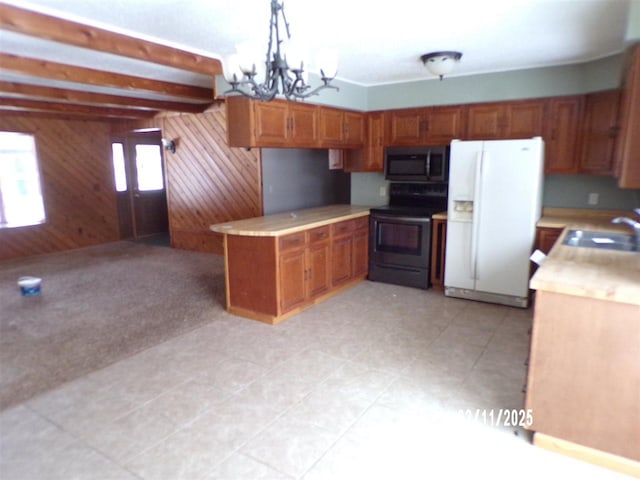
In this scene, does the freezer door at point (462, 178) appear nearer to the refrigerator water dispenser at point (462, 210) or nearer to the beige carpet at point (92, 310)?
the refrigerator water dispenser at point (462, 210)

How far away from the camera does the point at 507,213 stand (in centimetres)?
411

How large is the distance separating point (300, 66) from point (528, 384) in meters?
2.20

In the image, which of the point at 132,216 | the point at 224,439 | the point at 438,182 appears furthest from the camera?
the point at 132,216

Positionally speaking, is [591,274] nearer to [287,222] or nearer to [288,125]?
[287,222]

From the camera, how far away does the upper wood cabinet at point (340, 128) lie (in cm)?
473

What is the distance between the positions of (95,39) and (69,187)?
5.46 m

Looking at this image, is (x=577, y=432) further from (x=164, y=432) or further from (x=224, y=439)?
(x=164, y=432)

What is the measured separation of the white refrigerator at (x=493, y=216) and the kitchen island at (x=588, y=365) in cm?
189

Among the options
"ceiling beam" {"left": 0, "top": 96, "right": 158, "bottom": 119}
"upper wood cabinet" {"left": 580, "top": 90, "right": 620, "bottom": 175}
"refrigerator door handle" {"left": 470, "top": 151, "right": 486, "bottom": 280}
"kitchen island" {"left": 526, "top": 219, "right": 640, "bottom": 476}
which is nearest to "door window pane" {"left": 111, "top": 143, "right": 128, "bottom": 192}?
"ceiling beam" {"left": 0, "top": 96, "right": 158, "bottom": 119}

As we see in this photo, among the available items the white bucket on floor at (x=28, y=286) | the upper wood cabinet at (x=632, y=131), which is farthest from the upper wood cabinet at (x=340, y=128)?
the white bucket on floor at (x=28, y=286)

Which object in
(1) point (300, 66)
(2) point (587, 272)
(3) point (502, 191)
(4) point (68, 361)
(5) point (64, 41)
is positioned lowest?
(4) point (68, 361)

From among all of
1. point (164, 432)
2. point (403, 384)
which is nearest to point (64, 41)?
point (164, 432)

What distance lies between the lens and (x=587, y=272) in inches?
86.8

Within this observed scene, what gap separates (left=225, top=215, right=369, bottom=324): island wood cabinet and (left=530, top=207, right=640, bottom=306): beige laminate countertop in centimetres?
218
